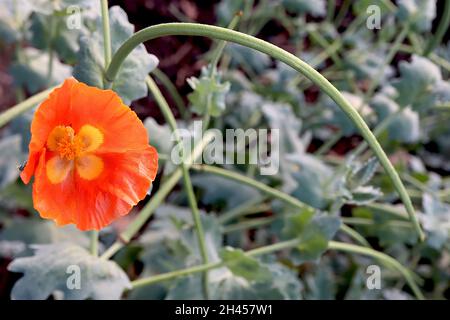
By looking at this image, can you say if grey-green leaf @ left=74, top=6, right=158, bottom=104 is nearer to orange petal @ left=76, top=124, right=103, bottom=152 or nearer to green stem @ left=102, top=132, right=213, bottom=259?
orange petal @ left=76, top=124, right=103, bottom=152

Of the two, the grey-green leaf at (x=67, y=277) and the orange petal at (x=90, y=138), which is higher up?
the orange petal at (x=90, y=138)

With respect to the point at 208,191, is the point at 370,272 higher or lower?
lower

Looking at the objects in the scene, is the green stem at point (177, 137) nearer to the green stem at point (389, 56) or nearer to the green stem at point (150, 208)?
the green stem at point (150, 208)

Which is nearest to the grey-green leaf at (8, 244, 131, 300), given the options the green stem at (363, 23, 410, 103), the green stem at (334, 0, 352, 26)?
the green stem at (363, 23, 410, 103)

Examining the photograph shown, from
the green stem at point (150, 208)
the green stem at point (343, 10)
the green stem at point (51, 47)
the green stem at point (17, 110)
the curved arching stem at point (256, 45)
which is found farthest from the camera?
the green stem at point (343, 10)

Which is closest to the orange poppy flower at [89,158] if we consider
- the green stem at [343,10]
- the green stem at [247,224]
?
the green stem at [247,224]

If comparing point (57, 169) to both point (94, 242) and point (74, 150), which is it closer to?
point (74, 150)
